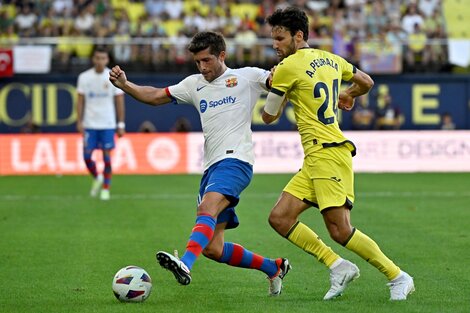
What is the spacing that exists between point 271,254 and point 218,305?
3.50m

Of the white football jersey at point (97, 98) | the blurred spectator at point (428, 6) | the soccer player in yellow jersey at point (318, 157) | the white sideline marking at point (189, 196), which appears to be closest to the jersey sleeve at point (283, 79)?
the soccer player in yellow jersey at point (318, 157)

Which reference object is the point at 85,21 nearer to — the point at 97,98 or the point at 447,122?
the point at 447,122

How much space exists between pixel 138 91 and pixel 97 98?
9.90 m

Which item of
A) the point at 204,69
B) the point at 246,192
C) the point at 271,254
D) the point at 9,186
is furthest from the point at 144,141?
the point at 204,69

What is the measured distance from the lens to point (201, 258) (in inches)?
454

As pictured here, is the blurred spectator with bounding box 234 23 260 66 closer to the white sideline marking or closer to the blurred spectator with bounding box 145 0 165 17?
the blurred spectator with bounding box 145 0 165 17

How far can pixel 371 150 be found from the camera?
2691cm

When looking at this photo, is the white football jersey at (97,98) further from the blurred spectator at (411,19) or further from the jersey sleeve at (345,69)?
the blurred spectator at (411,19)

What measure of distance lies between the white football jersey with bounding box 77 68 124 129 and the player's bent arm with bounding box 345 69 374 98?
9995 mm

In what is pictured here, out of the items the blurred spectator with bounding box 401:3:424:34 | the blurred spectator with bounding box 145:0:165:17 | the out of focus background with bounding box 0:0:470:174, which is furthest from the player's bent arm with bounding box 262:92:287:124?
the blurred spectator with bounding box 401:3:424:34

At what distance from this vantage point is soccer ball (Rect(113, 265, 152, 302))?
332 inches

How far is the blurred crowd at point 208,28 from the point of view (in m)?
29.8

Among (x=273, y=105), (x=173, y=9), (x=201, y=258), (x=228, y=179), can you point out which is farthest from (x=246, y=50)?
(x=273, y=105)

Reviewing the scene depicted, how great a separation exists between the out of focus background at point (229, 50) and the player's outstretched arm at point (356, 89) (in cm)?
1998
